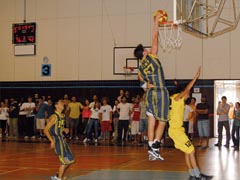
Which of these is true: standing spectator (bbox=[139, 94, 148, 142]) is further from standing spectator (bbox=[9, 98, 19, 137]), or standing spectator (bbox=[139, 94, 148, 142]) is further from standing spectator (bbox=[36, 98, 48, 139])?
standing spectator (bbox=[9, 98, 19, 137])

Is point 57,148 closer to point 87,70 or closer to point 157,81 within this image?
point 157,81

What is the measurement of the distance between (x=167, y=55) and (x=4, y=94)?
36.7 feet

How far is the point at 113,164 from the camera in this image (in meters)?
14.9

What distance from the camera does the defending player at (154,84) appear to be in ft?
27.7

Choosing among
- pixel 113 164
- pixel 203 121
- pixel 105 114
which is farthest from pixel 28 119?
pixel 113 164

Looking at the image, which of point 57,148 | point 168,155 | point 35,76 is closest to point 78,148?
point 168,155

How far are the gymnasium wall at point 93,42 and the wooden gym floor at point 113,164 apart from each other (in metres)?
7.92

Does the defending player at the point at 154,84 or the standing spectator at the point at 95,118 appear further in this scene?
the standing spectator at the point at 95,118

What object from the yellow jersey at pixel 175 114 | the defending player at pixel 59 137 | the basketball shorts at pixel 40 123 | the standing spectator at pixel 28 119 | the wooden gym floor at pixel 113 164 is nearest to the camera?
the yellow jersey at pixel 175 114

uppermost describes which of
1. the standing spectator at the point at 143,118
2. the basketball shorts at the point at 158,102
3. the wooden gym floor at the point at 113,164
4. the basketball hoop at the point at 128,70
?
the basketball hoop at the point at 128,70

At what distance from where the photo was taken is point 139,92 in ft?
90.7

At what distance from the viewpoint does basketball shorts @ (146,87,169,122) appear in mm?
8562

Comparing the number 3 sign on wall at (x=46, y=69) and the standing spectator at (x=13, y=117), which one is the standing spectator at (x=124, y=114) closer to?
the standing spectator at (x=13, y=117)

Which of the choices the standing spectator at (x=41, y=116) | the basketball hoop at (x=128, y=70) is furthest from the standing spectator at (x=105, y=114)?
the basketball hoop at (x=128, y=70)
